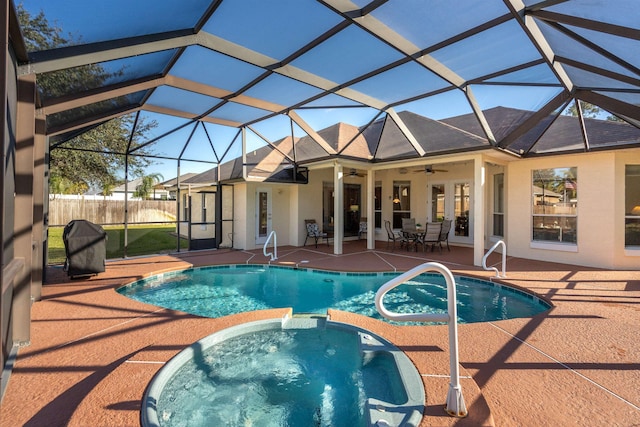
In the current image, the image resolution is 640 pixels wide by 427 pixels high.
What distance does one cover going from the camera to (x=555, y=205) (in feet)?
30.7

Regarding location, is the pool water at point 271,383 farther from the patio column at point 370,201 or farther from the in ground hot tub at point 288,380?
the patio column at point 370,201

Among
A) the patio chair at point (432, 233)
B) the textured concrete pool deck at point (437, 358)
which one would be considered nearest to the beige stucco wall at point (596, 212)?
the textured concrete pool deck at point (437, 358)

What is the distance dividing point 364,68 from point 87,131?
8.51 meters

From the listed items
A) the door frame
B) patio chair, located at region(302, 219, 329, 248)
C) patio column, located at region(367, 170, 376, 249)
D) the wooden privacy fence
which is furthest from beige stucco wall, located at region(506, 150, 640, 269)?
the wooden privacy fence

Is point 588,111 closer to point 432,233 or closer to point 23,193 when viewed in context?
point 432,233

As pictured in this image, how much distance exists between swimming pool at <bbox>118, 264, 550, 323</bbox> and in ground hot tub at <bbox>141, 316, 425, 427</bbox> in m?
1.75

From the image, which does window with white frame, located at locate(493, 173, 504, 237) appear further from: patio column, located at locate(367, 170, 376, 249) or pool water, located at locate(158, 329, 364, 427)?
pool water, located at locate(158, 329, 364, 427)

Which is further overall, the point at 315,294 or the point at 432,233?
the point at 432,233

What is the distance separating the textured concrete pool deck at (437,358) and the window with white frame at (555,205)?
3.15 m

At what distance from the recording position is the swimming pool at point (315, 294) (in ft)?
19.9

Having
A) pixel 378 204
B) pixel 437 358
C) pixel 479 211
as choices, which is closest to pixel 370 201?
pixel 378 204

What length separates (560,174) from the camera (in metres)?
9.28

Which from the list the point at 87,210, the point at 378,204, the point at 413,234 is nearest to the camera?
the point at 413,234

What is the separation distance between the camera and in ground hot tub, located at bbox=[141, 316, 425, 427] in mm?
2824
